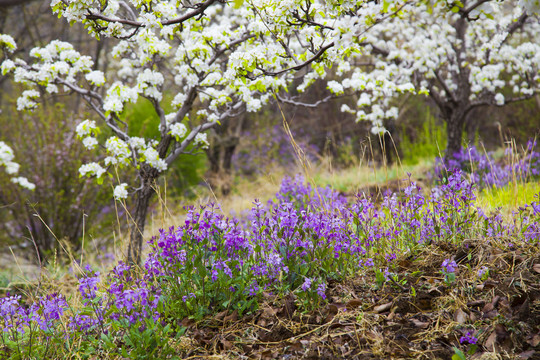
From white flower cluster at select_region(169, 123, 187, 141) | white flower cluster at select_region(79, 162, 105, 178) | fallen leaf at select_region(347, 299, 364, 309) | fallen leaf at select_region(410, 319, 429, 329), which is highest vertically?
white flower cluster at select_region(169, 123, 187, 141)

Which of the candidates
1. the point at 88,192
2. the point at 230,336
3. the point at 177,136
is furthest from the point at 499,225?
the point at 88,192

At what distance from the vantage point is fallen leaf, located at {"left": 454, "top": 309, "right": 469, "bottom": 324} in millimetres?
2090

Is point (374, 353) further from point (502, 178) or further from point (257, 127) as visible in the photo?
point (257, 127)

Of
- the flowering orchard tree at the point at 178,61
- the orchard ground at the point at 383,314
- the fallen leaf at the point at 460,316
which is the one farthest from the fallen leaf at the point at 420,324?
the flowering orchard tree at the point at 178,61

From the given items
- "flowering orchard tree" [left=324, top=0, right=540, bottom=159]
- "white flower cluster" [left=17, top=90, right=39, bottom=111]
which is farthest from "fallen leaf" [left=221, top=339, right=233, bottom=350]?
"flowering orchard tree" [left=324, top=0, right=540, bottom=159]


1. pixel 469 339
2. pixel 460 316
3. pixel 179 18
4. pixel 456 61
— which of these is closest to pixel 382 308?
pixel 460 316

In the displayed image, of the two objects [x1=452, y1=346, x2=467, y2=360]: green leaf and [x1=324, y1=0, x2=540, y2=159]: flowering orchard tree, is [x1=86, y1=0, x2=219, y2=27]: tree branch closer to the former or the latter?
[x1=452, y1=346, x2=467, y2=360]: green leaf

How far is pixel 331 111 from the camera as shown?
39.7ft

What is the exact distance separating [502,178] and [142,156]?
460 cm

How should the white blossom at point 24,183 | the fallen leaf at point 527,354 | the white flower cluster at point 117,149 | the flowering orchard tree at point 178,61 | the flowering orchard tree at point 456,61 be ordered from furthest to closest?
the flowering orchard tree at point 456,61 → the white blossom at point 24,183 → the white flower cluster at point 117,149 → the flowering orchard tree at point 178,61 → the fallen leaf at point 527,354

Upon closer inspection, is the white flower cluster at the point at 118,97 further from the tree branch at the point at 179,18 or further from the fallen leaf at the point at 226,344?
the fallen leaf at the point at 226,344

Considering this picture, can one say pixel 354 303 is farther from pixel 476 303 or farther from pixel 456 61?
pixel 456 61

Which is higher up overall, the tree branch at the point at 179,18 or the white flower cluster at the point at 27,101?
the tree branch at the point at 179,18

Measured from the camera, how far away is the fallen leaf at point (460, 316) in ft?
6.86
